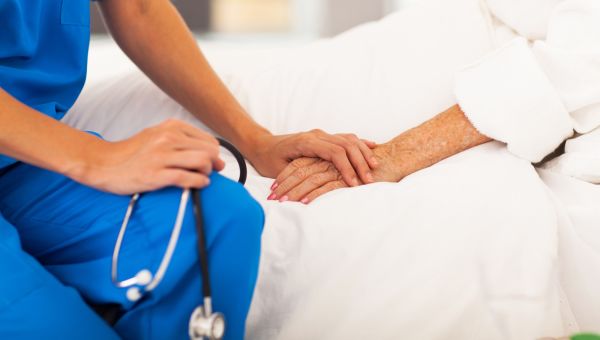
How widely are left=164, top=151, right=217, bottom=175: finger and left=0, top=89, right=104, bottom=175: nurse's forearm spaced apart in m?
0.10

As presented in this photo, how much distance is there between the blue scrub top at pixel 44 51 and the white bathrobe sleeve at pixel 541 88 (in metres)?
0.64

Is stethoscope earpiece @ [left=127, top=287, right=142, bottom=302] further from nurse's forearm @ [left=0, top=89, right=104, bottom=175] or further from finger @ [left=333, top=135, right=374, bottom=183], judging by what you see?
finger @ [left=333, top=135, right=374, bottom=183]

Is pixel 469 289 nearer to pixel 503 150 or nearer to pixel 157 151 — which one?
pixel 503 150

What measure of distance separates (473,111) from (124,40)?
2.14 ft

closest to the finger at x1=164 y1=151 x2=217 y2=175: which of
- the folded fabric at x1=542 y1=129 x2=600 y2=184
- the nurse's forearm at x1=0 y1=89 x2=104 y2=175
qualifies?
the nurse's forearm at x1=0 y1=89 x2=104 y2=175

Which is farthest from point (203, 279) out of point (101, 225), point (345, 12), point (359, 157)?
point (345, 12)

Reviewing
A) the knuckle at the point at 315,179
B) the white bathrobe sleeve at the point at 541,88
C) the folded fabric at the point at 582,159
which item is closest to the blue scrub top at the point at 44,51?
the knuckle at the point at 315,179

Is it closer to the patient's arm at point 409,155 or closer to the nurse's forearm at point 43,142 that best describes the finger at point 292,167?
the patient's arm at point 409,155

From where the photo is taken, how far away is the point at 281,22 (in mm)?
4891

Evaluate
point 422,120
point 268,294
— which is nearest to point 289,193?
point 268,294

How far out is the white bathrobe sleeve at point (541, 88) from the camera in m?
1.10

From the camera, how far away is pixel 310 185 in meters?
1.14

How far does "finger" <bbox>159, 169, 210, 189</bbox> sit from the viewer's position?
29.8 inches

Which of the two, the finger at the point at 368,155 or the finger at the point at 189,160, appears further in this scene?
the finger at the point at 368,155
